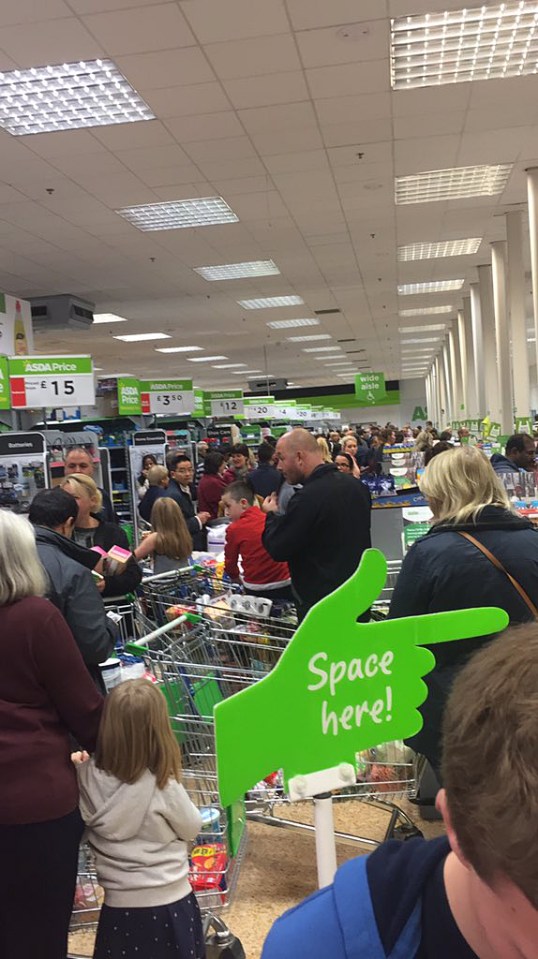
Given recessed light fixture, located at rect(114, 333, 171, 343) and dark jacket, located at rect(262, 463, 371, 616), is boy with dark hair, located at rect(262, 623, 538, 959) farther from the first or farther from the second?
recessed light fixture, located at rect(114, 333, 171, 343)

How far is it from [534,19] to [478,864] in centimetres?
605

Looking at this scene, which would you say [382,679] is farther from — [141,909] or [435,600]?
[141,909]

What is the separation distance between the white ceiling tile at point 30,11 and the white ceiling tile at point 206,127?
1.69 m

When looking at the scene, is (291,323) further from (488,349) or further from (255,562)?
(255,562)

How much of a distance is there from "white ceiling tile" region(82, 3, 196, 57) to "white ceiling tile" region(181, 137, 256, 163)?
1710 millimetres

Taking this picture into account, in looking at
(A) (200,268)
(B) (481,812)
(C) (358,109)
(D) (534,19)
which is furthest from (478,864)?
(A) (200,268)

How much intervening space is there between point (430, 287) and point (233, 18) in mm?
11227

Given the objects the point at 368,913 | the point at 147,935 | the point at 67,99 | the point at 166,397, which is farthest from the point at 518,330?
the point at 368,913

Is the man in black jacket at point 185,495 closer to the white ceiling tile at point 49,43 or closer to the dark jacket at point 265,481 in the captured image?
the dark jacket at point 265,481

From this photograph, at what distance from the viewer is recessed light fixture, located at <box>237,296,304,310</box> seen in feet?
48.4

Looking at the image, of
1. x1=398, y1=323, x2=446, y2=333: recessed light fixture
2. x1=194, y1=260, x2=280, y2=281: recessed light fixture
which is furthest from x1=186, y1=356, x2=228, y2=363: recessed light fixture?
x1=194, y1=260, x2=280, y2=281: recessed light fixture

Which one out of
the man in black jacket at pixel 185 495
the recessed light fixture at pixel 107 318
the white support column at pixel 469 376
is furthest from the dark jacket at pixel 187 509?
the white support column at pixel 469 376

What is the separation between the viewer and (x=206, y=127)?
6.58 meters

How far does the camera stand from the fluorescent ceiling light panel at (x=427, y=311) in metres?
18.2
